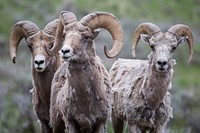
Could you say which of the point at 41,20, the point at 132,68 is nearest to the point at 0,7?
the point at 41,20

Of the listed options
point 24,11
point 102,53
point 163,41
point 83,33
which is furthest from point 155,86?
point 24,11

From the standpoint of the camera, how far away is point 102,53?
A: 3362 cm

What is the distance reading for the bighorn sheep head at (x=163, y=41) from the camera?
12.0 metres

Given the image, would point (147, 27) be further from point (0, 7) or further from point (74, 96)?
point (0, 7)

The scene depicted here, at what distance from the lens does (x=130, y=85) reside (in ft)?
43.9

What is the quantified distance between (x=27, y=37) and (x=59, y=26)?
1061 millimetres

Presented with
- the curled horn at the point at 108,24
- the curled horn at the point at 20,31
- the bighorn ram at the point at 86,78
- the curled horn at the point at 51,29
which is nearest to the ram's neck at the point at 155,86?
the bighorn ram at the point at 86,78

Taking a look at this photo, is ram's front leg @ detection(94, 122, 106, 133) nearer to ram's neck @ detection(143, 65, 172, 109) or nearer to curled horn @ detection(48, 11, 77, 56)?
ram's neck @ detection(143, 65, 172, 109)

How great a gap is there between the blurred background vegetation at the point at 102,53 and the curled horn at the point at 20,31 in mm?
3333

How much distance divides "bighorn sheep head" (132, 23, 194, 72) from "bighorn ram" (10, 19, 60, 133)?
1.68 m

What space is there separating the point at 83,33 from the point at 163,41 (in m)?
1.70

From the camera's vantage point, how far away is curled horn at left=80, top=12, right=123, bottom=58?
11.6 meters

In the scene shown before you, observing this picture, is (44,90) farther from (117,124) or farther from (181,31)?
(181,31)

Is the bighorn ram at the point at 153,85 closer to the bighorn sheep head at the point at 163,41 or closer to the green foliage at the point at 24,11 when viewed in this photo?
the bighorn sheep head at the point at 163,41
